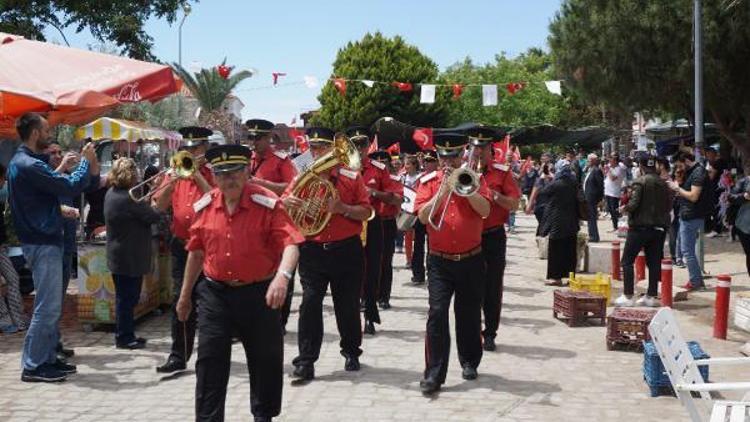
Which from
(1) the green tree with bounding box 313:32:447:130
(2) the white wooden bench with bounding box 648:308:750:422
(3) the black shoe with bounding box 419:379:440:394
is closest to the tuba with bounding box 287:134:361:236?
(3) the black shoe with bounding box 419:379:440:394

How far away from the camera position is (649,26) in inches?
882

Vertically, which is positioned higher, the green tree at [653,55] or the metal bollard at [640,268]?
the green tree at [653,55]

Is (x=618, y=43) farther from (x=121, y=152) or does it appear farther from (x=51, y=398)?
(x=51, y=398)

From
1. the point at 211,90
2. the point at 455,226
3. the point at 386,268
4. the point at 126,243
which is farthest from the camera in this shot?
the point at 211,90

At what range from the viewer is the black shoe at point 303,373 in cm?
694

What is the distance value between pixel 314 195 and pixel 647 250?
546 centimetres

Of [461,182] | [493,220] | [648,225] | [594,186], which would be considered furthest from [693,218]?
[594,186]

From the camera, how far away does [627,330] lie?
8070mm

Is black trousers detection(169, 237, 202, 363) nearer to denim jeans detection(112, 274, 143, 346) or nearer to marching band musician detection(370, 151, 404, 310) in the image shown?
denim jeans detection(112, 274, 143, 346)

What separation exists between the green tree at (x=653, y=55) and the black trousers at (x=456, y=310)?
15.8 meters

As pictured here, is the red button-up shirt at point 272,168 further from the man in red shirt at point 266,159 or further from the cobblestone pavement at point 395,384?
the cobblestone pavement at point 395,384

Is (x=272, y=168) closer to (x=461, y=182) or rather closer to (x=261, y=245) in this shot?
(x=461, y=182)

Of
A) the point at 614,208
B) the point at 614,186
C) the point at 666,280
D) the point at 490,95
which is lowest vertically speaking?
the point at 666,280

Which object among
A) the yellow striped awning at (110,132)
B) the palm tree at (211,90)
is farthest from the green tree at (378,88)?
the yellow striped awning at (110,132)
